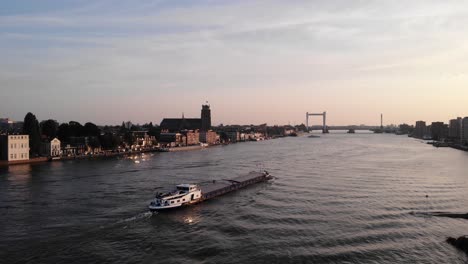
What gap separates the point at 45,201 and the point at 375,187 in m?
15.0

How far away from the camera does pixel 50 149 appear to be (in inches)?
1468

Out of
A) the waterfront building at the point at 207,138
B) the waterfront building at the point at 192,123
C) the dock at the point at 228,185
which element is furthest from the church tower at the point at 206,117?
the dock at the point at 228,185

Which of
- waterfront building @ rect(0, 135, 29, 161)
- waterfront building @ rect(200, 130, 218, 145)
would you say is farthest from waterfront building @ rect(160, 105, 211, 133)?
waterfront building @ rect(0, 135, 29, 161)

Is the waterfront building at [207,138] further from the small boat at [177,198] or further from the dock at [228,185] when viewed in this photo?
the small boat at [177,198]

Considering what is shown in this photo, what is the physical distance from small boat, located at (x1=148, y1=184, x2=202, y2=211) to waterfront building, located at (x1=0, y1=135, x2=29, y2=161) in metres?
21.1

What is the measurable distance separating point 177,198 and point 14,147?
73.1 feet

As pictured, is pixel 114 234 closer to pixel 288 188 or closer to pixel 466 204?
pixel 288 188

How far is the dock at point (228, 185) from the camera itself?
59.4 feet

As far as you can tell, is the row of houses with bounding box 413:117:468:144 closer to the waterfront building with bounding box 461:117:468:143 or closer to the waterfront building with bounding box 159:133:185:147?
the waterfront building with bounding box 461:117:468:143

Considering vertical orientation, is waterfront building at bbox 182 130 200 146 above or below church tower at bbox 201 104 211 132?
below

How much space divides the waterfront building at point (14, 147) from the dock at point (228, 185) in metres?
19.3

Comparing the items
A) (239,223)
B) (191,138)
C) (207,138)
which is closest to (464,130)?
(207,138)

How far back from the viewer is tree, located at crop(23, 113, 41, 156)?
35469mm

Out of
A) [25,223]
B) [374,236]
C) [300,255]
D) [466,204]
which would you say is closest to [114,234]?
[25,223]
